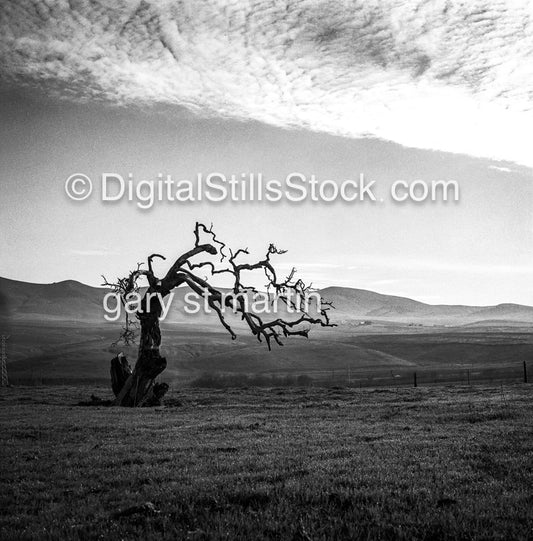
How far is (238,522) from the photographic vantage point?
997cm

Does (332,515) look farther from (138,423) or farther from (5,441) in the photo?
(138,423)

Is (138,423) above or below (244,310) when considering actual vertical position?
below

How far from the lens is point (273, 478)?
1332 cm

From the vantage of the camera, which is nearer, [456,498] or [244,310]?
[456,498]

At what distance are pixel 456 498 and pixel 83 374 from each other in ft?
365

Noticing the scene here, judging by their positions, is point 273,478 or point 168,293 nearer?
point 273,478

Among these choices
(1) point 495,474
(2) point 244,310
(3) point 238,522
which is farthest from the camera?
(2) point 244,310

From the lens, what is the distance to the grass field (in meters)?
9.84

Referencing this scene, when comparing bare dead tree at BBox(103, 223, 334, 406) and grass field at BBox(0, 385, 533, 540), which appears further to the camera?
bare dead tree at BBox(103, 223, 334, 406)

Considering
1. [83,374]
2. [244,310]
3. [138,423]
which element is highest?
[244,310]

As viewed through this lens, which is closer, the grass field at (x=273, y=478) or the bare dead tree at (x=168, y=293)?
the grass field at (x=273, y=478)

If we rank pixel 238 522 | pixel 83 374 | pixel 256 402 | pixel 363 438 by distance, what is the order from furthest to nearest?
pixel 83 374 → pixel 256 402 → pixel 363 438 → pixel 238 522

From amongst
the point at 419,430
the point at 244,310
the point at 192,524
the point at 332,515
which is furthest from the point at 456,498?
the point at 244,310

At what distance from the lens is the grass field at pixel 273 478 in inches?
388
